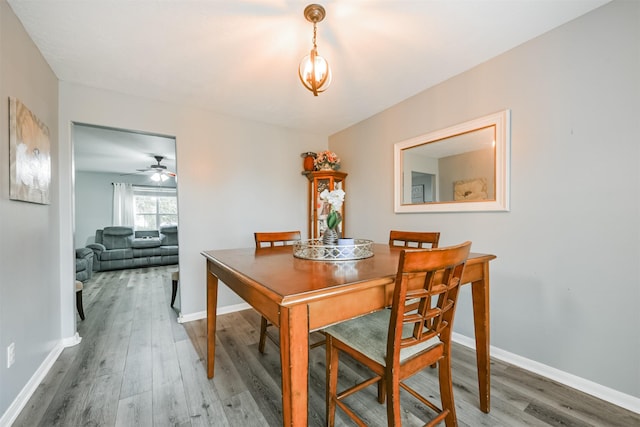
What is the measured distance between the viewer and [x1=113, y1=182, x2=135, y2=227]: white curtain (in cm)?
654

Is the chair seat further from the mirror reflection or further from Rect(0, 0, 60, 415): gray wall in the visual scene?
Rect(0, 0, 60, 415): gray wall

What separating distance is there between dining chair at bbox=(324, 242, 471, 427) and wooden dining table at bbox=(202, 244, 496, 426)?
11 cm

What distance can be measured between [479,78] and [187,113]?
2768mm

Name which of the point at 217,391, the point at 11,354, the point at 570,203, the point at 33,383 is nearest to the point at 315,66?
the point at 570,203

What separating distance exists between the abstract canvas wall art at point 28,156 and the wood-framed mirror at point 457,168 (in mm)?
2810

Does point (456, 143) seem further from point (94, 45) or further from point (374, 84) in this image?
point (94, 45)

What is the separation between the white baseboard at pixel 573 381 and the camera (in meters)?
1.45

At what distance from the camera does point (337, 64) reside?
2088 mm

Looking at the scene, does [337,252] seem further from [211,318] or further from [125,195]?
[125,195]

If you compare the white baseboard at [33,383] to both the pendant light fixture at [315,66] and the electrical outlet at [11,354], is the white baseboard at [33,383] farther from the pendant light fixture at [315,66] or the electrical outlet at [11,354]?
the pendant light fixture at [315,66]

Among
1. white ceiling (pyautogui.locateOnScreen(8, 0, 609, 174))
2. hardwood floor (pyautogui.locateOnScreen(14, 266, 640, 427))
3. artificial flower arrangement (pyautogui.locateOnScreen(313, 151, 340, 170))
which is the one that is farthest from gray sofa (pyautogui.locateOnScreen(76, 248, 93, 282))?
artificial flower arrangement (pyautogui.locateOnScreen(313, 151, 340, 170))

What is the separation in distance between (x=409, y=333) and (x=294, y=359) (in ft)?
2.03

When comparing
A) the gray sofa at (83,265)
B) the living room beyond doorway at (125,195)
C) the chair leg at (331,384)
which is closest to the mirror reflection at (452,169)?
the chair leg at (331,384)

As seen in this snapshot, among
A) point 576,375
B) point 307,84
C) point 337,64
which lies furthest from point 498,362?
point 337,64
